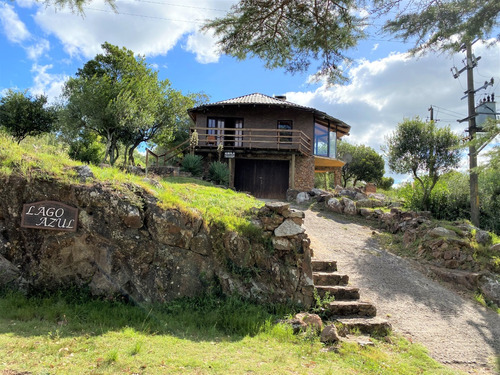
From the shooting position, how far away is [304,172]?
20.9 meters

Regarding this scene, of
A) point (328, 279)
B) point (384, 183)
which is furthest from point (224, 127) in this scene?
point (384, 183)

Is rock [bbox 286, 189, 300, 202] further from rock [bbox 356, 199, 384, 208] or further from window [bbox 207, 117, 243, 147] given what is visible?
window [bbox 207, 117, 243, 147]

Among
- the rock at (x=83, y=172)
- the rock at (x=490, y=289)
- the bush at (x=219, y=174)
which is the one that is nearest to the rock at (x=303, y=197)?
the bush at (x=219, y=174)

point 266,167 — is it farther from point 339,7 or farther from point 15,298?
point 15,298

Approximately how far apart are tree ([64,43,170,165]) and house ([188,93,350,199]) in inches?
122

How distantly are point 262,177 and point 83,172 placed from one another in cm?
1545

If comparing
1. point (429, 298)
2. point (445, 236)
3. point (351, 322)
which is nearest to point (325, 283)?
point (351, 322)

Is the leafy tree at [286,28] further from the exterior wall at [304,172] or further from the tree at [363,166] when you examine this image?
the tree at [363,166]

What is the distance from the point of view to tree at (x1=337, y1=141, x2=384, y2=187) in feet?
119

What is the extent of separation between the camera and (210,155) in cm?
2022

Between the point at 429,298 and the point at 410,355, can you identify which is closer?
the point at 410,355

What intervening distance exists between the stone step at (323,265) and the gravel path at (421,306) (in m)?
0.64

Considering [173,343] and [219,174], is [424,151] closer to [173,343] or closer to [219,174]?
[219,174]

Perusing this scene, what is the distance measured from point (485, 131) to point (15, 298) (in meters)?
10.4
